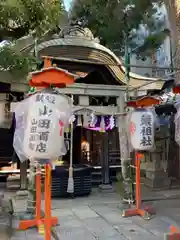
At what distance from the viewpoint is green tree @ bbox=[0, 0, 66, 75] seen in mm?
5216

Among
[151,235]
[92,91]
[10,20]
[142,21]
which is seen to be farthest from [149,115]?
[142,21]

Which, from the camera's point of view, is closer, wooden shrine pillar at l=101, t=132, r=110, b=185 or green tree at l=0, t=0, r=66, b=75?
green tree at l=0, t=0, r=66, b=75

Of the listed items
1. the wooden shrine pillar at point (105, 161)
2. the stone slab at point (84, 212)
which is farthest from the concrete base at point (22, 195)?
the wooden shrine pillar at point (105, 161)

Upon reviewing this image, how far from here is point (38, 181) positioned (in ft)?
20.9

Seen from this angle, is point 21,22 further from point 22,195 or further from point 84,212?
point 22,195

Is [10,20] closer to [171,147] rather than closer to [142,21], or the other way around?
[171,147]

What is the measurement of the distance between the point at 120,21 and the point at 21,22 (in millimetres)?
8785

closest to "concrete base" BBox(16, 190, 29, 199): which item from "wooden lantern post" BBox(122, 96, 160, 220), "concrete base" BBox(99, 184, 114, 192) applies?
"concrete base" BBox(99, 184, 114, 192)

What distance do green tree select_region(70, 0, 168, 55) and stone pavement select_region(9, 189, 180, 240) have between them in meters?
7.41

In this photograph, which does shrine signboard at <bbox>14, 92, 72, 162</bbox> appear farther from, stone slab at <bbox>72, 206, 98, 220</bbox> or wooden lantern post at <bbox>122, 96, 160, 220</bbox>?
stone slab at <bbox>72, 206, 98, 220</bbox>

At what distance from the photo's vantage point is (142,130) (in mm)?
7266

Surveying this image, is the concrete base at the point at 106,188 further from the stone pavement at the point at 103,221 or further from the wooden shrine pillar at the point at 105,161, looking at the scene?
the stone pavement at the point at 103,221

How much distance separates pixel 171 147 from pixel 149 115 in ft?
16.1

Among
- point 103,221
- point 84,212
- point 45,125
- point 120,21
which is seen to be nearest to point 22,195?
point 84,212
